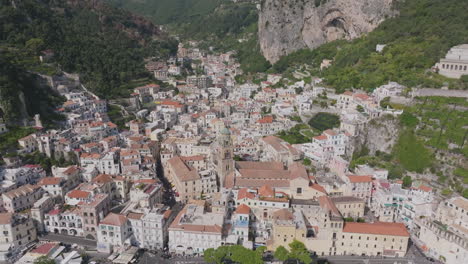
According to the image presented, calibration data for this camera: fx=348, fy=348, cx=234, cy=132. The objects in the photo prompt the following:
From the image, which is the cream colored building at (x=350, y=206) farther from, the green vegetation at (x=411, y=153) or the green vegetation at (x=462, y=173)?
the green vegetation at (x=462, y=173)

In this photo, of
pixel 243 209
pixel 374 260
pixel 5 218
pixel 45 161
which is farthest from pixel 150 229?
pixel 374 260

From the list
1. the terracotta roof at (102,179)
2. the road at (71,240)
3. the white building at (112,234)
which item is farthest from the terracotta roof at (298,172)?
the road at (71,240)

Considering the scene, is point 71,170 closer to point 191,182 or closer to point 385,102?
point 191,182

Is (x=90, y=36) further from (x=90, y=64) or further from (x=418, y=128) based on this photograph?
(x=418, y=128)

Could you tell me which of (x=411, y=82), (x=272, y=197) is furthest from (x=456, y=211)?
(x=411, y=82)

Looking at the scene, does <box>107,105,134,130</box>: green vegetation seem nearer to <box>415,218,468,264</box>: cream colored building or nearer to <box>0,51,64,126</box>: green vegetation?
<box>0,51,64,126</box>: green vegetation

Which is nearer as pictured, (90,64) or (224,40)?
(90,64)

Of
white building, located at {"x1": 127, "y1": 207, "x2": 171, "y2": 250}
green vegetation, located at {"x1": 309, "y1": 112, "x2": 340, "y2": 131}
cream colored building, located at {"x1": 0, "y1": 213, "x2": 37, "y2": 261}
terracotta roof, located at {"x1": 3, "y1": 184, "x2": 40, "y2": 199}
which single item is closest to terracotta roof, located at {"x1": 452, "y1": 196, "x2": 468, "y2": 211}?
green vegetation, located at {"x1": 309, "y1": 112, "x2": 340, "y2": 131}
